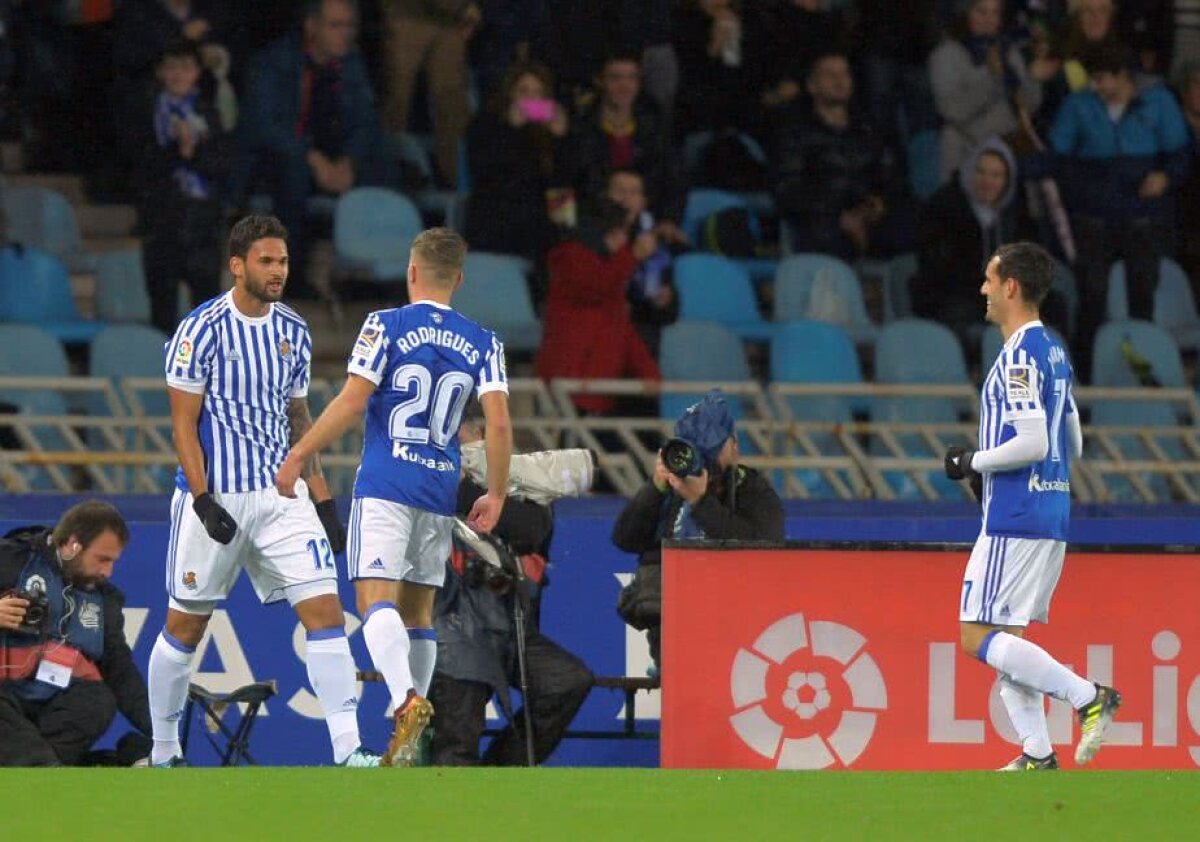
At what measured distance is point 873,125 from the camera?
52.1 ft

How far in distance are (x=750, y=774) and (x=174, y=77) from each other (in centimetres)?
729

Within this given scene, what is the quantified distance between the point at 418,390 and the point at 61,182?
297 inches

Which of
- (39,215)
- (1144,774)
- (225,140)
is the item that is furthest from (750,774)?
(39,215)

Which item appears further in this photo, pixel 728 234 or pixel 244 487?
pixel 728 234

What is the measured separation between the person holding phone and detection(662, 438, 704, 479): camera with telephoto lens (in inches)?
205

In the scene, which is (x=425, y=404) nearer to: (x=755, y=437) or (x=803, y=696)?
(x=803, y=696)

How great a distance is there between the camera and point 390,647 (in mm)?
8109

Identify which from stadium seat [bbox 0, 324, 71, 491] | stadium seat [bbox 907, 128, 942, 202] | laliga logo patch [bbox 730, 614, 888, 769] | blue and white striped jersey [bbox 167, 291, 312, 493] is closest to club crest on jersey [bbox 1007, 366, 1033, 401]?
laliga logo patch [bbox 730, 614, 888, 769]

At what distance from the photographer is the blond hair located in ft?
27.2

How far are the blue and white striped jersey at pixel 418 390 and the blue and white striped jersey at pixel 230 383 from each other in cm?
35

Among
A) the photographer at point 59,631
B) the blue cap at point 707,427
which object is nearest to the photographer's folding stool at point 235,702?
the photographer at point 59,631

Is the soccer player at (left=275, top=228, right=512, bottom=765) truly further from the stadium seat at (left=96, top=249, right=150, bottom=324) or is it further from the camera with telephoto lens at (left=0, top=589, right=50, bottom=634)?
the stadium seat at (left=96, top=249, right=150, bottom=324)

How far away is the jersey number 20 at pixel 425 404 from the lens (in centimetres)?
828

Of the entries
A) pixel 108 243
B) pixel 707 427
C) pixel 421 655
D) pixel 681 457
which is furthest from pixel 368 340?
pixel 108 243
